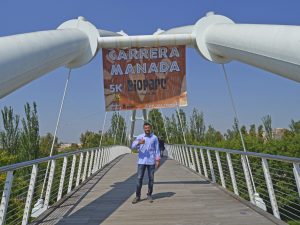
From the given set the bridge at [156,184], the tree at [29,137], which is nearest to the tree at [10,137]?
the tree at [29,137]

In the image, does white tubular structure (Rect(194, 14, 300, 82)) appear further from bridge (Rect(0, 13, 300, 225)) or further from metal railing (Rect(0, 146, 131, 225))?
metal railing (Rect(0, 146, 131, 225))

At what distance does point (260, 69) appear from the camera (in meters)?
5.13

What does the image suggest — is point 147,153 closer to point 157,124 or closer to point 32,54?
point 32,54

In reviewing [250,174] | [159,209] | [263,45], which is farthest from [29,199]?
[250,174]

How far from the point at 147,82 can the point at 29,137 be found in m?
13.4

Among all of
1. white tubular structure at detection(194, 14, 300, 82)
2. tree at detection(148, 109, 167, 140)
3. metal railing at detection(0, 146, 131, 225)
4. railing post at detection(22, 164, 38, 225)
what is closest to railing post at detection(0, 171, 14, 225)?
metal railing at detection(0, 146, 131, 225)

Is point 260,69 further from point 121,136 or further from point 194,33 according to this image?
point 121,136

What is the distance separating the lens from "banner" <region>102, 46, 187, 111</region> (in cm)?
1047

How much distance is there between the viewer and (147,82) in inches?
425

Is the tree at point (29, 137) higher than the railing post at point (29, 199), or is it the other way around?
the tree at point (29, 137)

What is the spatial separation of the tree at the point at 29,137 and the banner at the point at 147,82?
12.4 meters

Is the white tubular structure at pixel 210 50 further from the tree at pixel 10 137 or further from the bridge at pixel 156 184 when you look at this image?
the tree at pixel 10 137

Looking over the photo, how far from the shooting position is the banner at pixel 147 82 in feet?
34.3

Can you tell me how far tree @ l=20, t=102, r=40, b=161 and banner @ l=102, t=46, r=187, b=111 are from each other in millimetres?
12354
